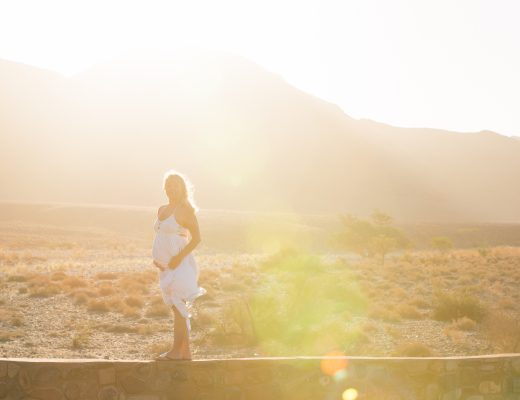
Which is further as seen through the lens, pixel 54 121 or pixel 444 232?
pixel 54 121

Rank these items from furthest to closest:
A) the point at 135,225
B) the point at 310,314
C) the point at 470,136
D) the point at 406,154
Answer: the point at 470,136, the point at 406,154, the point at 135,225, the point at 310,314

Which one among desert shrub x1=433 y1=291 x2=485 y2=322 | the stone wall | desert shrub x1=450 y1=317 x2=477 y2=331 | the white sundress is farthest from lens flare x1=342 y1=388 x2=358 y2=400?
desert shrub x1=433 y1=291 x2=485 y2=322

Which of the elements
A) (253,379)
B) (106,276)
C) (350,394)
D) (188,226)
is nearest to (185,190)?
(188,226)

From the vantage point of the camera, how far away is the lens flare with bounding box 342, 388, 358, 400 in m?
6.80

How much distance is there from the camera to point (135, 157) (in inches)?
5408

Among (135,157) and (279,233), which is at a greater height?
(135,157)

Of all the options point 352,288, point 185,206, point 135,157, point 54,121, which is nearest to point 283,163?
point 135,157

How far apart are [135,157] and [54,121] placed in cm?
2391

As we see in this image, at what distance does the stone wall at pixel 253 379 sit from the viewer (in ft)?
21.8

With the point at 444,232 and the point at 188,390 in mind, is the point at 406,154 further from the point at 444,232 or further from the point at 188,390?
the point at 188,390

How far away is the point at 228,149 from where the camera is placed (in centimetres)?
14225

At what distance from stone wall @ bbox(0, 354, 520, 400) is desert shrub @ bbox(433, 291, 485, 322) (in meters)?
11.4

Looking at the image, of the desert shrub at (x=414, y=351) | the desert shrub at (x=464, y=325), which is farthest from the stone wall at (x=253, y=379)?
the desert shrub at (x=464, y=325)

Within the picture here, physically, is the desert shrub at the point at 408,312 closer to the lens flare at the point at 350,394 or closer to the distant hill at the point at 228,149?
the lens flare at the point at 350,394
